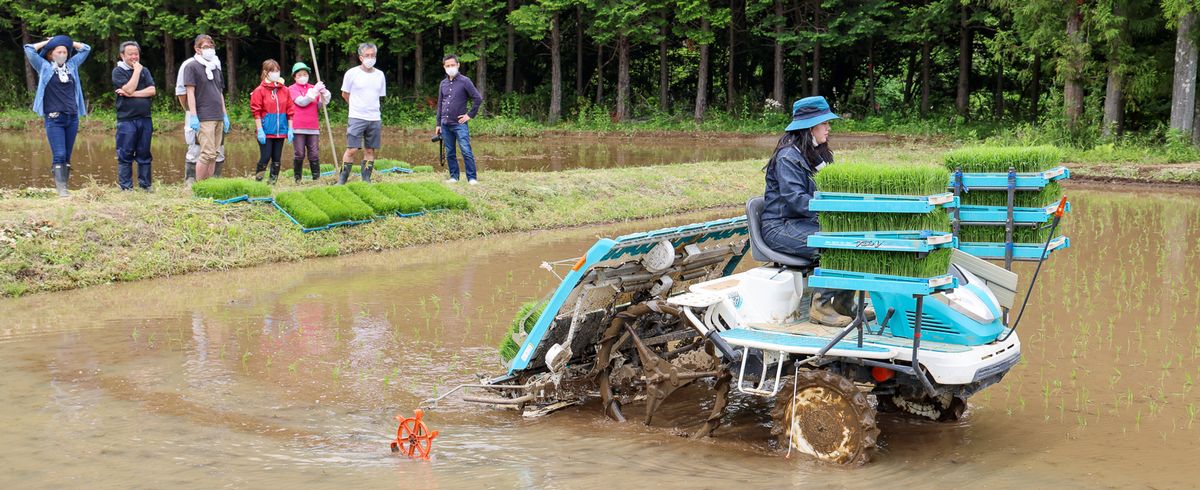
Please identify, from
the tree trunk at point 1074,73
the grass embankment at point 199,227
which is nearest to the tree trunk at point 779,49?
the tree trunk at point 1074,73

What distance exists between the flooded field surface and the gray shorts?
4.98m

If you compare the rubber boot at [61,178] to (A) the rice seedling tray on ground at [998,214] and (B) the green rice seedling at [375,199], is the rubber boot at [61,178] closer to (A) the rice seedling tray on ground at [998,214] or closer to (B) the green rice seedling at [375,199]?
(B) the green rice seedling at [375,199]

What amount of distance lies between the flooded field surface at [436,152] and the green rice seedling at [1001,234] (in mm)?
14944

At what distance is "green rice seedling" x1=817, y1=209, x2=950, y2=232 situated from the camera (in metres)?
5.57

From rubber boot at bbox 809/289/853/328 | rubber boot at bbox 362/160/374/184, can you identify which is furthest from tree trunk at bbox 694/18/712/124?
rubber boot at bbox 809/289/853/328

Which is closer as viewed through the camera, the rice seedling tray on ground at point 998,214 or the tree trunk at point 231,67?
the rice seedling tray on ground at point 998,214

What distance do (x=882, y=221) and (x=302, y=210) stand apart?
8.62m

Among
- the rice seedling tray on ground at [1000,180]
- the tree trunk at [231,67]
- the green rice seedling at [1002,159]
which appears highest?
the tree trunk at [231,67]

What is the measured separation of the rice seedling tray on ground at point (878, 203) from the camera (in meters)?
5.45

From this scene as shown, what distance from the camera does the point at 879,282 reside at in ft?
18.5

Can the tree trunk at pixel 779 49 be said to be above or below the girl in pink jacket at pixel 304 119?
above

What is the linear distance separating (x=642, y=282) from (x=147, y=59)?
45.3 meters

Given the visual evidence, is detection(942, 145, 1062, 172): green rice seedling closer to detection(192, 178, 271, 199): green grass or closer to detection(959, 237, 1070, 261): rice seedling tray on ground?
detection(959, 237, 1070, 261): rice seedling tray on ground

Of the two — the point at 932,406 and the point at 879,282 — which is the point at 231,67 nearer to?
the point at 932,406
